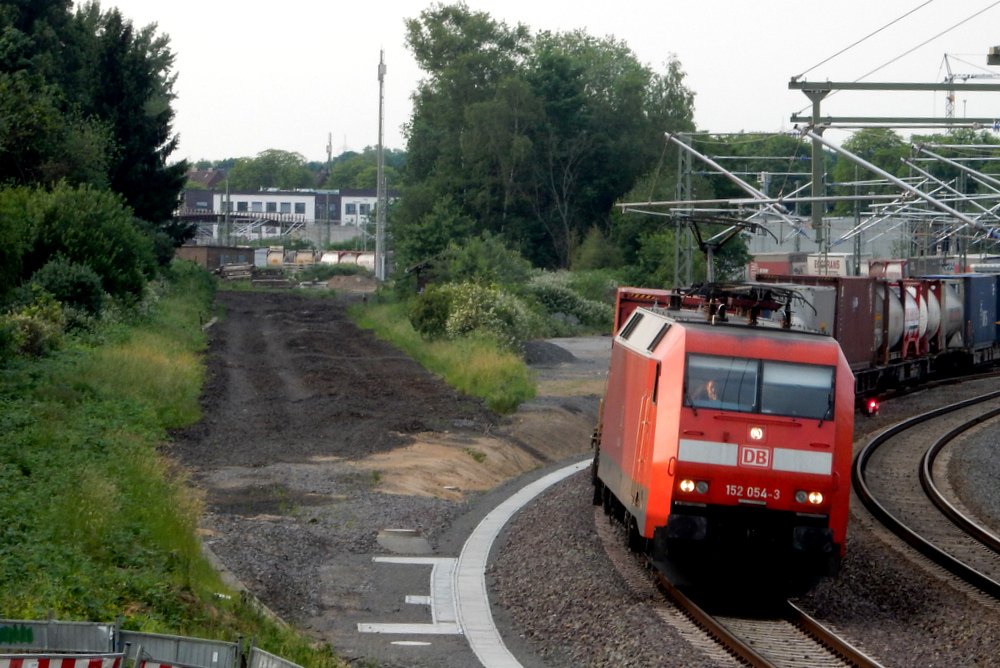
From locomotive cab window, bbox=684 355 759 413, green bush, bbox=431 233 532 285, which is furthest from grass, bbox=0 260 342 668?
green bush, bbox=431 233 532 285

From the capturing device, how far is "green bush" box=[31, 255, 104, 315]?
107 ft

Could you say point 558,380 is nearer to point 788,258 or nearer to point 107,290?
point 107,290

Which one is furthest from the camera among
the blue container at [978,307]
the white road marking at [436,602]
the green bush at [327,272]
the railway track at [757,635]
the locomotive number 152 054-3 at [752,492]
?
the green bush at [327,272]

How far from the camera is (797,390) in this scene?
12.9 metres

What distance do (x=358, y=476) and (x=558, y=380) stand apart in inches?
670

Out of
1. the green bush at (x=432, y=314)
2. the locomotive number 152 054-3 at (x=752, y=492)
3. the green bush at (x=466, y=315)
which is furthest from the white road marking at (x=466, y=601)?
the green bush at (x=432, y=314)

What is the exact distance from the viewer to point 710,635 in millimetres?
11797

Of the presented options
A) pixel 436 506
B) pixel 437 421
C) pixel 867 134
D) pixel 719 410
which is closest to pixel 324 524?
pixel 436 506

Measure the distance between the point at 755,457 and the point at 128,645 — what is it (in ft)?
24.2

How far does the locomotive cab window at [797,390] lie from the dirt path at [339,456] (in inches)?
193

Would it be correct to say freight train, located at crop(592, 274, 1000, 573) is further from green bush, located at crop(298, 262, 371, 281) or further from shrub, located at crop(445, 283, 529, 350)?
green bush, located at crop(298, 262, 371, 281)

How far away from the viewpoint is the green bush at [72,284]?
3269 centimetres

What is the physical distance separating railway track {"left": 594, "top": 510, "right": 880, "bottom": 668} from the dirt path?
329 centimetres

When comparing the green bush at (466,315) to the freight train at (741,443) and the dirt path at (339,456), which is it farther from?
the freight train at (741,443)
